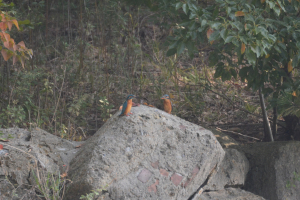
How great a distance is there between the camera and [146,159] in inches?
116

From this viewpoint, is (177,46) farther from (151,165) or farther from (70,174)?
(70,174)

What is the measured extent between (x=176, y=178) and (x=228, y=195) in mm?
672

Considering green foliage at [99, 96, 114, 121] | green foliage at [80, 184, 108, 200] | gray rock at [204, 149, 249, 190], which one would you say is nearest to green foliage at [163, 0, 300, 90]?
gray rock at [204, 149, 249, 190]

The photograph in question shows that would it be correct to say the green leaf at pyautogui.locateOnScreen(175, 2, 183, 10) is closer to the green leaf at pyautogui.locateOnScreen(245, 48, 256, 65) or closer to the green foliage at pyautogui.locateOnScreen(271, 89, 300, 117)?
the green leaf at pyautogui.locateOnScreen(245, 48, 256, 65)

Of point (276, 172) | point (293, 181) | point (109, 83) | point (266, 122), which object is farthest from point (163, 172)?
point (109, 83)

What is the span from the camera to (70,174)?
2.87 m

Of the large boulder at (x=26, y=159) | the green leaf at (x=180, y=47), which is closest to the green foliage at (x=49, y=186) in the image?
the large boulder at (x=26, y=159)

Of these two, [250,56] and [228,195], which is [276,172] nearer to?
[228,195]

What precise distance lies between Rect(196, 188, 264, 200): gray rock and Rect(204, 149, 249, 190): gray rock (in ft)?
0.20

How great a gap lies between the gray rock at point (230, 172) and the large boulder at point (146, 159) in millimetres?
155

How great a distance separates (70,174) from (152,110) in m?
1.02

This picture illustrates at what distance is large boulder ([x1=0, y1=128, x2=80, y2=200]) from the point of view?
273cm

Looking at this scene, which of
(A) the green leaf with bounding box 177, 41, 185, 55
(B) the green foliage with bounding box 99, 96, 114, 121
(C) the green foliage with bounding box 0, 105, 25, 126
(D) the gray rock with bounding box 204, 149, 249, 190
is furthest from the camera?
(B) the green foliage with bounding box 99, 96, 114, 121

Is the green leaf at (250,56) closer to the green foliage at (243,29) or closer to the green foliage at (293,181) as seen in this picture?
the green foliage at (243,29)
